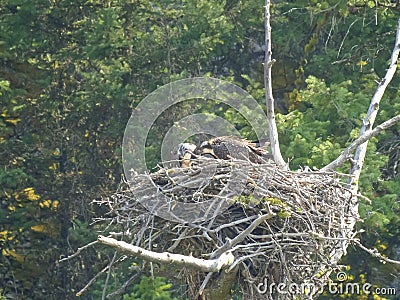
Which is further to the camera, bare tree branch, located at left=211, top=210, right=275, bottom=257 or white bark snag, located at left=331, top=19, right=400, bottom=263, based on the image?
white bark snag, located at left=331, top=19, right=400, bottom=263

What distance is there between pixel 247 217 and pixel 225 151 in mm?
1009

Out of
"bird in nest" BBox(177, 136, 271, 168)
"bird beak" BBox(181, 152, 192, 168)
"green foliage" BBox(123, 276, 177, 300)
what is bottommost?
"green foliage" BBox(123, 276, 177, 300)

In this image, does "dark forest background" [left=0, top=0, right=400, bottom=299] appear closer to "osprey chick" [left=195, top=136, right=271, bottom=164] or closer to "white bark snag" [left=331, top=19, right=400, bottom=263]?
"white bark snag" [left=331, top=19, right=400, bottom=263]

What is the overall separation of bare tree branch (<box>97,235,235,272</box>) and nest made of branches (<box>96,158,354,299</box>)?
1.84 feet

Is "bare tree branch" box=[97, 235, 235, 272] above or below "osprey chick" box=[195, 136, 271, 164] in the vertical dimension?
below

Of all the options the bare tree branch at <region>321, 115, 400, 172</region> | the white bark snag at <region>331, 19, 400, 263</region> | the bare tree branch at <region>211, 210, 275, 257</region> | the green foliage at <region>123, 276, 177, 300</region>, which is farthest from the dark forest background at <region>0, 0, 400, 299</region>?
the bare tree branch at <region>211, 210, 275, 257</region>

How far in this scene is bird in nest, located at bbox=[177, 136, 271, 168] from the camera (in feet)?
25.3

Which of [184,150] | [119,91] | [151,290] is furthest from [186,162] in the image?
[119,91]

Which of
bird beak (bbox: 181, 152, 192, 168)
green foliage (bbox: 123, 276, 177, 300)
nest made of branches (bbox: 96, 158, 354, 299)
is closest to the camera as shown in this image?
nest made of branches (bbox: 96, 158, 354, 299)

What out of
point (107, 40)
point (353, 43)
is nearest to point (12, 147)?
point (107, 40)

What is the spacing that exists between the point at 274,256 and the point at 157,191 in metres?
1.01

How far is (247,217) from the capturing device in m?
6.96

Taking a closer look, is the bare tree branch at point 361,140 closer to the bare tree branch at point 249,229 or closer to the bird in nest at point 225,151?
the bird in nest at point 225,151

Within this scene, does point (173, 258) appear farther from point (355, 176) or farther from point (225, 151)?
point (355, 176)
